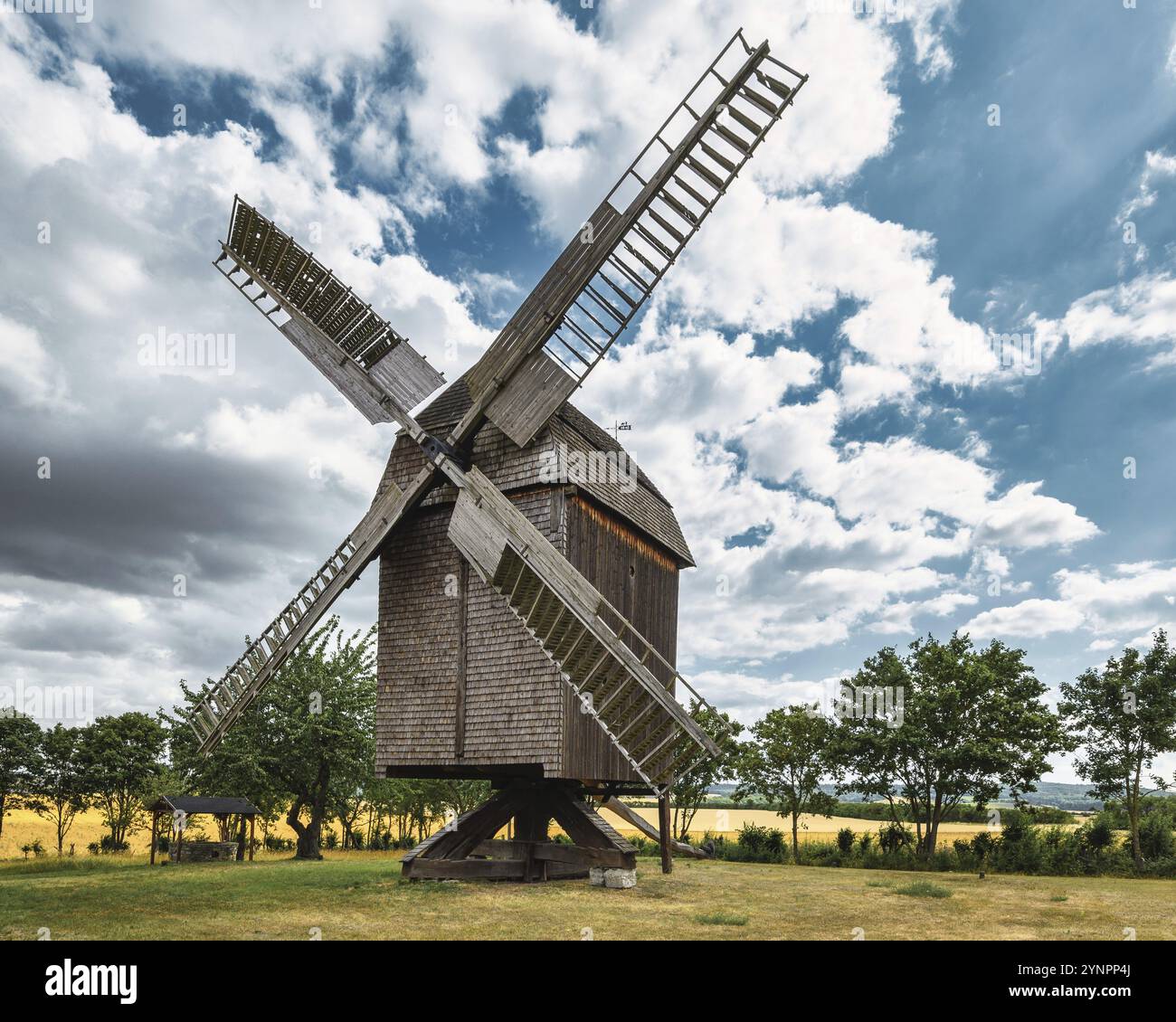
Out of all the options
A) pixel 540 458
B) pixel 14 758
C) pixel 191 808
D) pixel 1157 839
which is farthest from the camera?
pixel 14 758

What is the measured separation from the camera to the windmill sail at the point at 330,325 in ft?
60.3

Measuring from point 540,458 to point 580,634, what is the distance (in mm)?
3914

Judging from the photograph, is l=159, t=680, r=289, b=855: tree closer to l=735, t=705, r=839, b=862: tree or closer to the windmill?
the windmill

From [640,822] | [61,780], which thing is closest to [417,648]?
[640,822]

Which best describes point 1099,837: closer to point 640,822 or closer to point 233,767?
point 640,822

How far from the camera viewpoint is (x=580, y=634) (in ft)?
47.5

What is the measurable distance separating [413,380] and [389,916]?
1028cm

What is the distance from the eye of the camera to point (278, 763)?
28984 mm

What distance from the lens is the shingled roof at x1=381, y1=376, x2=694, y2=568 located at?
1702 cm

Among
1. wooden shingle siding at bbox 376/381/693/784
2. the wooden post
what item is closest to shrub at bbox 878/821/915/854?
the wooden post

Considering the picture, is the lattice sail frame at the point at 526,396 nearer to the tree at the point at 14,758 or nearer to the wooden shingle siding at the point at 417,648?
the wooden shingle siding at the point at 417,648

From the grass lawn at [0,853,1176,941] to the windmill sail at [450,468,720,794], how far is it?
252 centimetres
